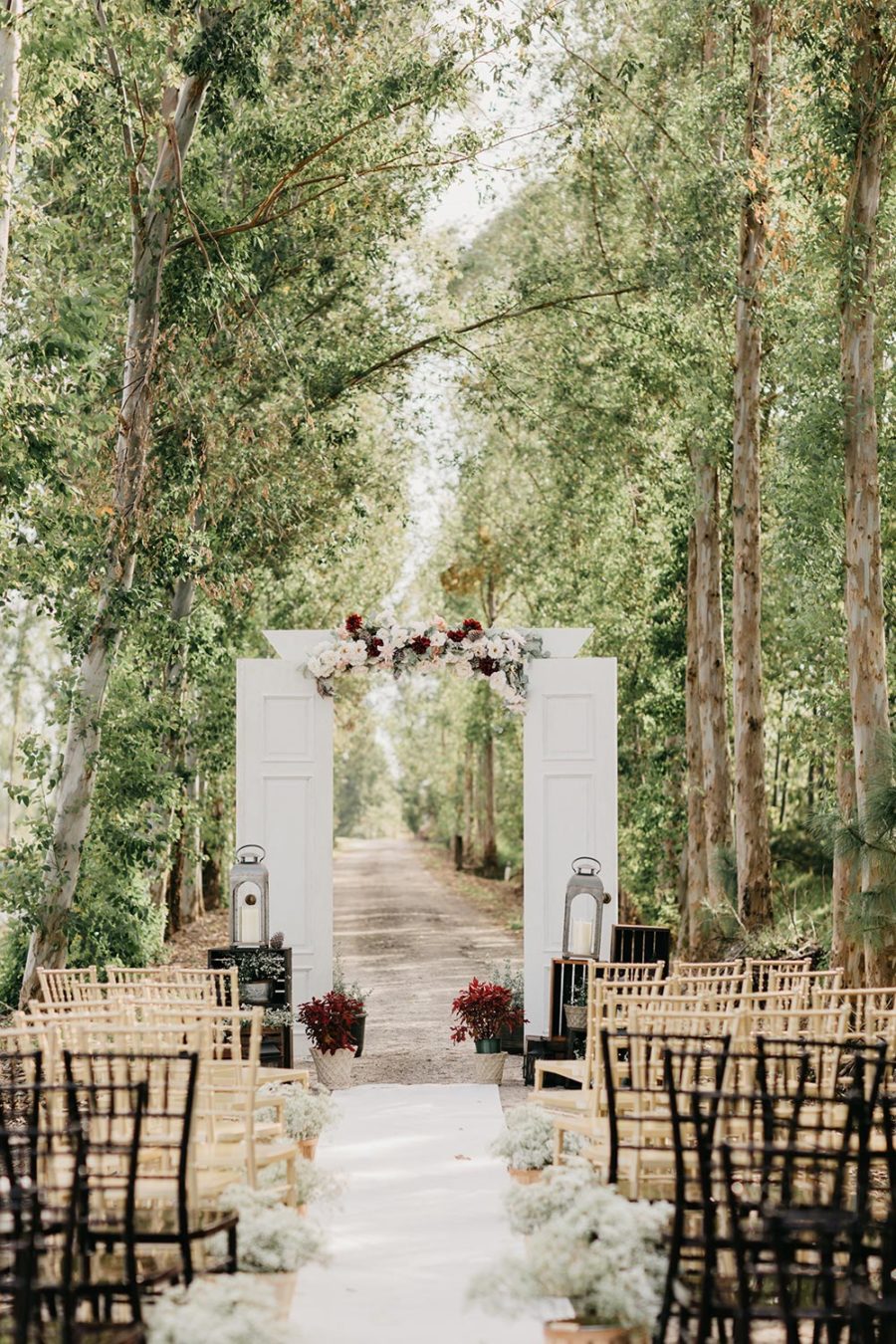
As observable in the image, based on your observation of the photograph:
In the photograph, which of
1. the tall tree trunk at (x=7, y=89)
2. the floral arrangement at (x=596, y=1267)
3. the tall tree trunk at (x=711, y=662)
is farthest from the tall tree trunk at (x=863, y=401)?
the floral arrangement at (x=596, y=1267)

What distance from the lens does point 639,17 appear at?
725 inches

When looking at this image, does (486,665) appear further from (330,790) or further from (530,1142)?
(530,1142)

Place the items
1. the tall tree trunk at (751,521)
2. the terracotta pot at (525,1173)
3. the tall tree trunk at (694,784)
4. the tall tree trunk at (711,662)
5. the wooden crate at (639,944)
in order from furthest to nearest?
the tall tree trunk at (694,784), the tall tree trunk at (711,662), the tall tree trunk at (751,521), the wooden crate at (639,944), the terracotta pot at (525,1173)

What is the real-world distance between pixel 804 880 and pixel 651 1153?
627 inches

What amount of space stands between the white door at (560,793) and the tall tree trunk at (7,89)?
200 inches

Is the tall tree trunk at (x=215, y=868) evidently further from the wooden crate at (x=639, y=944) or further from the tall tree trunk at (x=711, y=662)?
the wooden crate at (x=639, y=944)

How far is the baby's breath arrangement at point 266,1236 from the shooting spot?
19.9 feet

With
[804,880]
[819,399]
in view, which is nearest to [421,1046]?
[819,399]

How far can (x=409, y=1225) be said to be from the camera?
7453mm

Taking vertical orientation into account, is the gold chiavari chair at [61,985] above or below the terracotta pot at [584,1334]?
above

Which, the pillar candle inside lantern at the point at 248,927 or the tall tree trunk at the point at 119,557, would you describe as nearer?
the pillar candle inside lantern at the point at 248,927

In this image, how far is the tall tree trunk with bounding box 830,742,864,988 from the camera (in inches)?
500

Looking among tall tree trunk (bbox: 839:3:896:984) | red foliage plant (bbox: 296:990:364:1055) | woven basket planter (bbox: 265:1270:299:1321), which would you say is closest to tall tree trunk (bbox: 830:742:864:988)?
tall tree trunk (bbox: 839:3:896:984)

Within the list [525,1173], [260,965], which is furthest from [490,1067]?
[525,1173]
